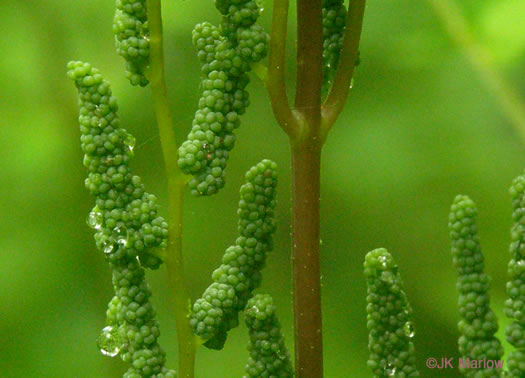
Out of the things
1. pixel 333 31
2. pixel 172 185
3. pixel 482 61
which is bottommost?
pixel 172 185

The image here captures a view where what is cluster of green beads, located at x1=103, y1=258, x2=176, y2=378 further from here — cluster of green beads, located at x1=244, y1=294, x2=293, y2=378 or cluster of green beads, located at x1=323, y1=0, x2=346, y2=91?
cluster of green beads, located at x1=323, y1=0, x2=346, y2=91

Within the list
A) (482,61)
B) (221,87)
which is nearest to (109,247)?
(221,87)

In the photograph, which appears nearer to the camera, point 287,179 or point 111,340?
point 111,340

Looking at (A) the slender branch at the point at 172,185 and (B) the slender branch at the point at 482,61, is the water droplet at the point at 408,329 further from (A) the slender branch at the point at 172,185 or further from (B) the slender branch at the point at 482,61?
(B) the slender branch at the point at 482,61

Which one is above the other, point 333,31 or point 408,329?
point 333,31

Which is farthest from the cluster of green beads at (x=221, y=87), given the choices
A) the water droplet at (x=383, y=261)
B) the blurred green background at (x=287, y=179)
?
→ the blurred green background at (x=287, y=179)

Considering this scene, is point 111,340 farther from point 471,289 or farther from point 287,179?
point 287,179
